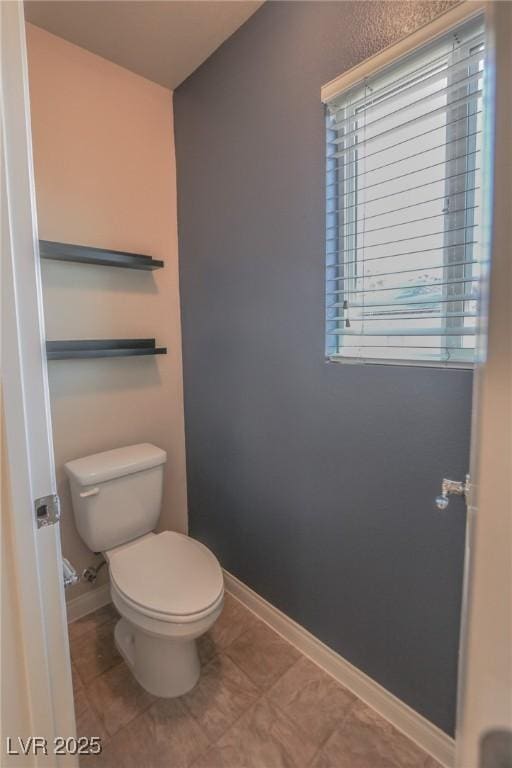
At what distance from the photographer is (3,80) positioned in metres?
0.62

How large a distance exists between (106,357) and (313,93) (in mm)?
1306

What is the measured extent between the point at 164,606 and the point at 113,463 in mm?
622

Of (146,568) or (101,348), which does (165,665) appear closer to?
(146,568)

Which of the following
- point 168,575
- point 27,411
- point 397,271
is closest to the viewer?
point 27,411

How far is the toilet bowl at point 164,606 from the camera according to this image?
1.17m

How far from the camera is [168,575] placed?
134 cm

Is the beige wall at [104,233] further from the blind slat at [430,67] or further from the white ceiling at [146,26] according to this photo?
the blind slat at [430,67]

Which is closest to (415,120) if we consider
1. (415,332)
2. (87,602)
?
(415,332)

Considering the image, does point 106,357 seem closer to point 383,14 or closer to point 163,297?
point 163,297

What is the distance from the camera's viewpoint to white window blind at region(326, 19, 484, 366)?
97 centimetres

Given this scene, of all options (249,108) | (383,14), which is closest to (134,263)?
(249,108)

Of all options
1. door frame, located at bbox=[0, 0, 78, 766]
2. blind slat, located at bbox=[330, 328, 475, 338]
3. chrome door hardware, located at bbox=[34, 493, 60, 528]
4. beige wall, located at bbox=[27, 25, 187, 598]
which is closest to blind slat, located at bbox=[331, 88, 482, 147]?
blind slat, located at bbox=[330, 328, 475, 338]

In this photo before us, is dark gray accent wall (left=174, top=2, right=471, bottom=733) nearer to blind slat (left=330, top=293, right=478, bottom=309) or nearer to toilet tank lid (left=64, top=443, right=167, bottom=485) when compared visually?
blind slat (left=330, top=293, right=478, bottom=309)

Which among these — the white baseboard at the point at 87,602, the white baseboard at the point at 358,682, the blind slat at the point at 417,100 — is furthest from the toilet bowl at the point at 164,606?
the blind slat at the point at 417,100
